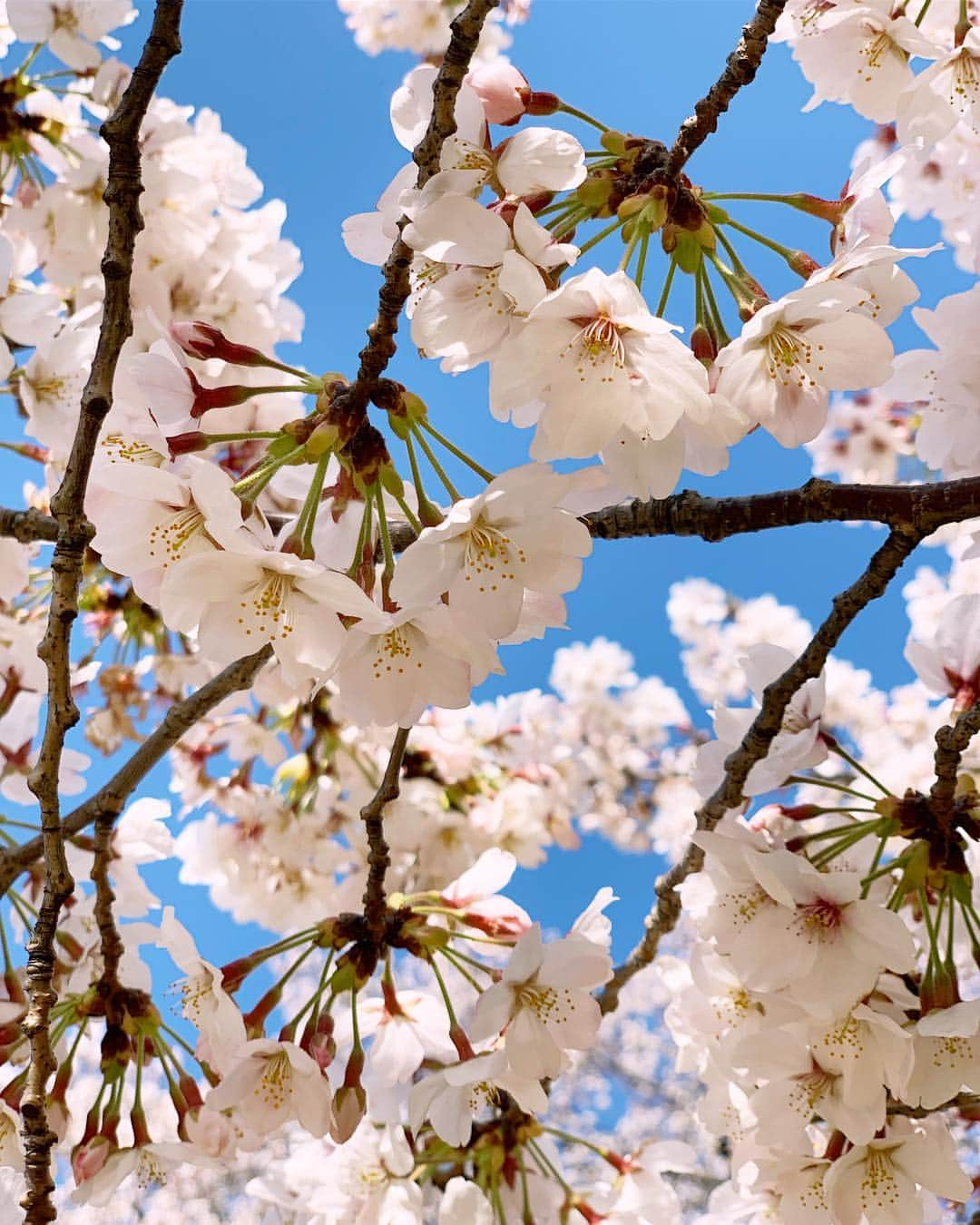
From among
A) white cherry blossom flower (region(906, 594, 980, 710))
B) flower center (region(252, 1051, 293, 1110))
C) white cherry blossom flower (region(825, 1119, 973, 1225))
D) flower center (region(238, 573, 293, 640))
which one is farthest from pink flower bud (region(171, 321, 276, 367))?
white cherry blossom flower (region(825, 1119, 973, 1225))

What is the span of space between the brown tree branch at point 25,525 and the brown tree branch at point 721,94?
1181 millimetres

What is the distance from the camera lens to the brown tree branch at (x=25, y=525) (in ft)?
6.05

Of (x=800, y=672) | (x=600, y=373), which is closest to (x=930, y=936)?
(x=800, y=672)

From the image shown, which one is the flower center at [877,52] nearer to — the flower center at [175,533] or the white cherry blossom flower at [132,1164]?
the flower center at [175,533]

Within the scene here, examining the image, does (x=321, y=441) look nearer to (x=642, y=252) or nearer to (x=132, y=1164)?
(x=642, y=252)

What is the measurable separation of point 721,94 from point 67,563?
906 mm

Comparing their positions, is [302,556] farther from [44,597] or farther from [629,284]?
[44,597]

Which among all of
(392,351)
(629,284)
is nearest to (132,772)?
(392,351)

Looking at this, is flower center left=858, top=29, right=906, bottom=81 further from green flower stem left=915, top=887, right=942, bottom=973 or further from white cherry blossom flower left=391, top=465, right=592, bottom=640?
green flower stem left=915, top=887, right=942, bottom=973

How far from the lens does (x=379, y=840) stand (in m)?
1.61

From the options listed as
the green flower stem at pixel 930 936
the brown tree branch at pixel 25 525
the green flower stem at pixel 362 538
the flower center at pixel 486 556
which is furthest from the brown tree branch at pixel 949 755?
the brown tree branch at pixel 25 525

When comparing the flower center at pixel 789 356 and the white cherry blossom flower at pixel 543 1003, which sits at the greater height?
the flower center at pixel 789 356

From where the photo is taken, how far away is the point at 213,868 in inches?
145

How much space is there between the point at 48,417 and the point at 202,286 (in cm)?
94
